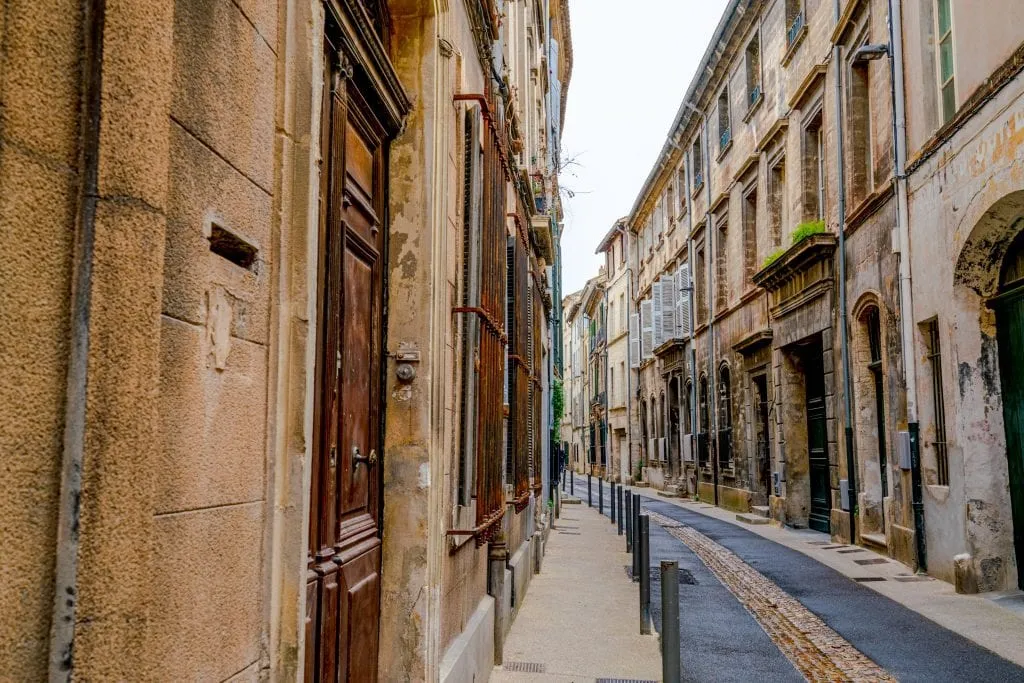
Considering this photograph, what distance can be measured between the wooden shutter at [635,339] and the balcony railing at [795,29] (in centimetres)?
1723

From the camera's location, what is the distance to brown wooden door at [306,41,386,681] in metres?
3.08

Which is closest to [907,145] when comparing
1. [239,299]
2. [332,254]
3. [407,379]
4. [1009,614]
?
[1009,614]

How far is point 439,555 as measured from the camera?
4.20 metres

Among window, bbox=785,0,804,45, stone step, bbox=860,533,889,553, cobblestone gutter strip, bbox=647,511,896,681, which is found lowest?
cobblestone gutter strip, bbox=647,511,896,681

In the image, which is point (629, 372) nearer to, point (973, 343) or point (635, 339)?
point (635, 339)

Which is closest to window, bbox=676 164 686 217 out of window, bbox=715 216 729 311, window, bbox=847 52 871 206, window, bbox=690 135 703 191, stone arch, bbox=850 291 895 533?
window, bbox=690 135 703 191

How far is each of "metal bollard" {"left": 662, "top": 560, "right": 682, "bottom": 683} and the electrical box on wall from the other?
6688 mm

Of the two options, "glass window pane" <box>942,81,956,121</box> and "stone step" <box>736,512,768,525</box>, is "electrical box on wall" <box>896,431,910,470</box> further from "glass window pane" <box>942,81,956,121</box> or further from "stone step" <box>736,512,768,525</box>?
"stone step" <box>736,512,768,525</box>

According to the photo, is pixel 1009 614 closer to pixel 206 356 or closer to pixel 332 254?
Result: pixel 332 254

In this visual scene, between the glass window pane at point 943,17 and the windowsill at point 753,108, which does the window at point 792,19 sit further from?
the glass window pane at point 943,17

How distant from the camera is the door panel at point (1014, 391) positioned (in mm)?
8508

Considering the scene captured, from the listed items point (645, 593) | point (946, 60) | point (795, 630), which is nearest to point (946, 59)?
point (946, 60)

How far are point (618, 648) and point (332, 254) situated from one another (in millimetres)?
4466

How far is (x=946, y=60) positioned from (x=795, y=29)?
6870 millimetres
